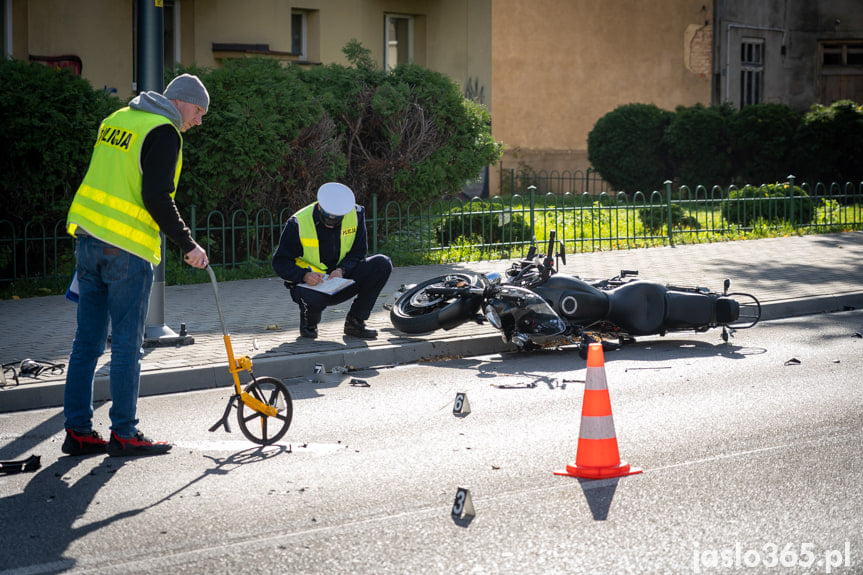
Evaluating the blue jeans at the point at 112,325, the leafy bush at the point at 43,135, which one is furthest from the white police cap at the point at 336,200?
the leafy bush at the point at 43,135

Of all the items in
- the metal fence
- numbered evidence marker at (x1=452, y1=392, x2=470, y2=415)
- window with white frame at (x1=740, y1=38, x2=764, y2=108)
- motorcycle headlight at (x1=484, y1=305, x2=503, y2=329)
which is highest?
window with white frame at (x1=740, y1=38, x2=764, y2=108)

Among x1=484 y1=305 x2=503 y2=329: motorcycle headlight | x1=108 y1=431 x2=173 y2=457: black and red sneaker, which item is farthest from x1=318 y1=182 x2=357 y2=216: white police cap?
x1=108 y1=431 x2=173 y2=457: black and red sneaker

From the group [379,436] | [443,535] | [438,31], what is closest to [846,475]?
[443,535]

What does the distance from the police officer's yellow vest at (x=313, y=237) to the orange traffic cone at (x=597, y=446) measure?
4039mm

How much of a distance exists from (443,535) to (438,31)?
71.9 ft

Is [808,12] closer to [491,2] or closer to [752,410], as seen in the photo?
[491,2]

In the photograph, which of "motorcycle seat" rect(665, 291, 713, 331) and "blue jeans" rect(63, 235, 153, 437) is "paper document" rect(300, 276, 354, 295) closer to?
"motorcycle seat" rect(665, 291, 713, 331)

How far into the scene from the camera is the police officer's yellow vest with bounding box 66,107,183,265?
5.52 m

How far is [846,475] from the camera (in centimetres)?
515

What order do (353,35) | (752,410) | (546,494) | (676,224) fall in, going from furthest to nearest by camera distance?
(353,35)
(676,224)
(752,410)
(546,494)

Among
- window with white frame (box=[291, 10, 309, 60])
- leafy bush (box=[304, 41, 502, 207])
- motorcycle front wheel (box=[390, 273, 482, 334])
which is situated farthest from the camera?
window with white frame (box=[291, 10, 309, 60])

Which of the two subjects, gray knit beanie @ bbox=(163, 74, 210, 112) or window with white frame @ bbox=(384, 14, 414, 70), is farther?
window with white frame @ bbox=(384, 14, 414, 70)

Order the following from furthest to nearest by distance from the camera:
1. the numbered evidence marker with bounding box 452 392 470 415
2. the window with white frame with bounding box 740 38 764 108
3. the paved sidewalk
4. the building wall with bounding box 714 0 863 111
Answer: the window with white frame with bounding box 740 38 764 108 < the building wall with bounding box 714 0 863 111 < the paved sidewalk < the numbered evidence marker with bounding box 452 392 470 415

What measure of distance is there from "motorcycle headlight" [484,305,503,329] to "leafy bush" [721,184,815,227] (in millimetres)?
10225
